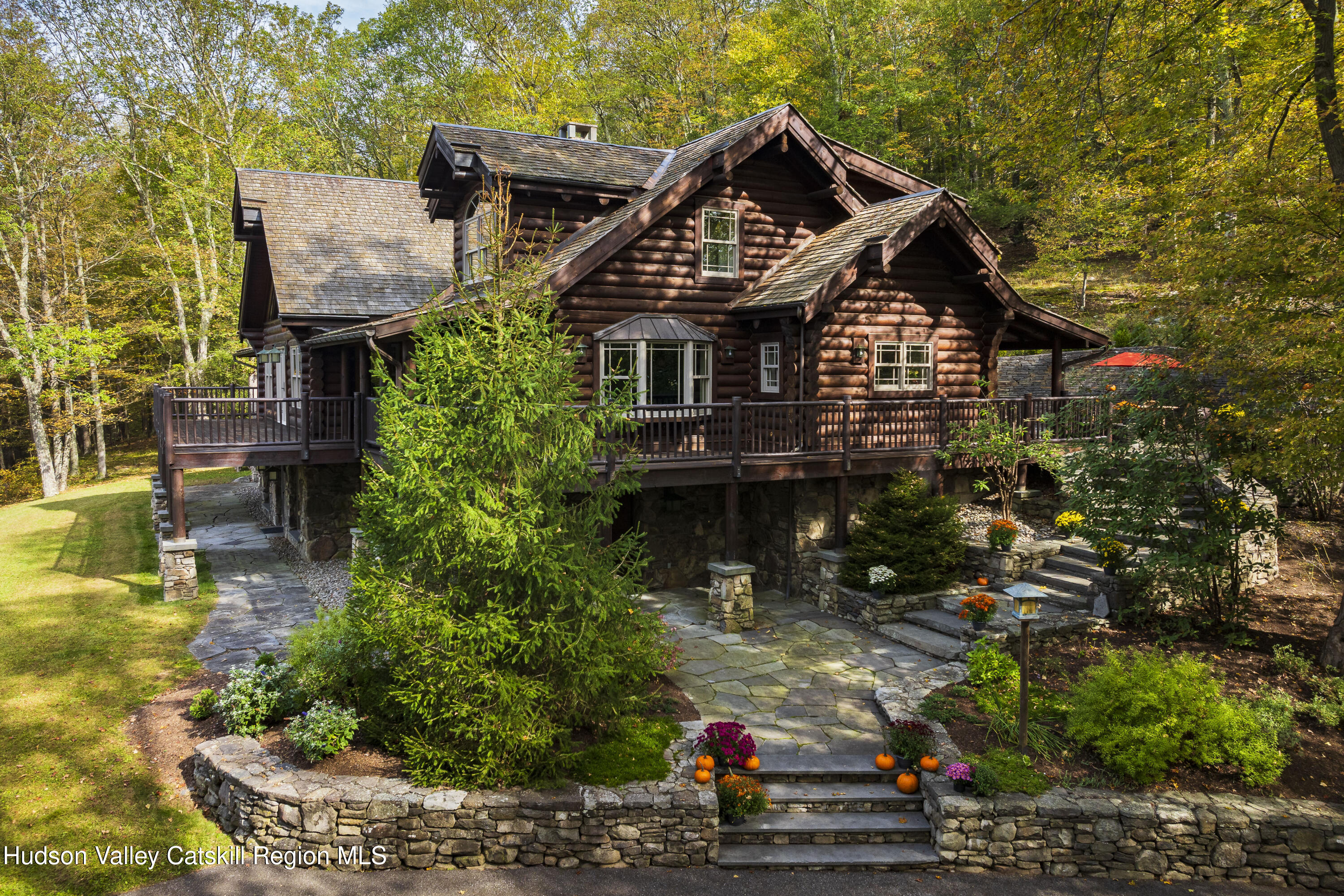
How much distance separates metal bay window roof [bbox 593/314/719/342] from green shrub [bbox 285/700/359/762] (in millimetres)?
8447

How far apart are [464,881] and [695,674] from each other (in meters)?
4.78

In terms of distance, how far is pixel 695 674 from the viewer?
1157 centimetres

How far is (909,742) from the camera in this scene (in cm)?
878

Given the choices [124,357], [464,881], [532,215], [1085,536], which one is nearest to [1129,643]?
[1085,536]

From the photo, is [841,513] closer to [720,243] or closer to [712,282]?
[712,282]

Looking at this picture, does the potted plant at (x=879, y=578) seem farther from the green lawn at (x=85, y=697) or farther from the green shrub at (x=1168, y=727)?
the green lawn at (x=85, y=697)

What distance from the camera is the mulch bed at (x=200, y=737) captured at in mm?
8375

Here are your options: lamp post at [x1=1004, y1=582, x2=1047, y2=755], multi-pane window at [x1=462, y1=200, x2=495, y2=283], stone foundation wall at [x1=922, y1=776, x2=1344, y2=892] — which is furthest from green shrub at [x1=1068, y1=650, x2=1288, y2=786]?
multi-pane window at [x1=462, y1=200, x2=495, y2=283]

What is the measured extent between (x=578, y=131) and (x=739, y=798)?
17251 mm

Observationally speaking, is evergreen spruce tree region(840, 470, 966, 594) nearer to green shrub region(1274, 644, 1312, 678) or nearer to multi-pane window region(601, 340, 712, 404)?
multi-pane window region(601, 340, 712, 404)

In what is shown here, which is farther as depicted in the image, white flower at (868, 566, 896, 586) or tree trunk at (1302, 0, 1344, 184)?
white flower at (868, 566, 896, 586)

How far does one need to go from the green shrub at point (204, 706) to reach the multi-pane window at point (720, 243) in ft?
37.0

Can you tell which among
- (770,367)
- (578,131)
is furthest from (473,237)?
(770,367)

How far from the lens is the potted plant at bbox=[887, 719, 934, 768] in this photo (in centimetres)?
872
